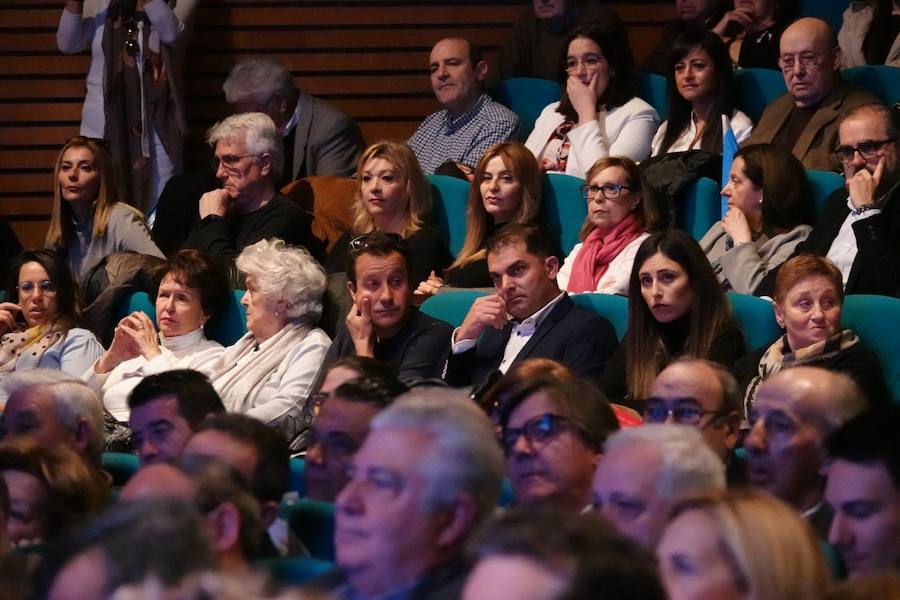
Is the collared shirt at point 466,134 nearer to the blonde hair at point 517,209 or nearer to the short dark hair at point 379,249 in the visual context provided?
the blonde hair at point 517,209

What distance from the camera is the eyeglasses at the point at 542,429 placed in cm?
262

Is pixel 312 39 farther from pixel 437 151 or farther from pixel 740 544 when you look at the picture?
pixel 740 544

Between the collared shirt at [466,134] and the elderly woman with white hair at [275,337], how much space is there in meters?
1.13

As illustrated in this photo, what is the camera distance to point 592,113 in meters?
4.90

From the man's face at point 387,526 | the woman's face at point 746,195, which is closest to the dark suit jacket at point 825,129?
the woman's face at point 746,195

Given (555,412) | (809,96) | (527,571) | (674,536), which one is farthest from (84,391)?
(809,96)

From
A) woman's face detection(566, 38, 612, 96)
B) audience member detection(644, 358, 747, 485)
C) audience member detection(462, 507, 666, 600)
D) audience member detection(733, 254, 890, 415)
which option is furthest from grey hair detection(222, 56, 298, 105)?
audience member detection(462, 507, 666, 600)

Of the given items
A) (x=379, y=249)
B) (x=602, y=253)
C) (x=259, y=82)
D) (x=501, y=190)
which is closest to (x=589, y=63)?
(x=501, y=190)

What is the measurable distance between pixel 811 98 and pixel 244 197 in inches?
69.7

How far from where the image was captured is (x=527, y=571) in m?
1.42

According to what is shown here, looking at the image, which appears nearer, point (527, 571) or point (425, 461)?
point (527, 571)

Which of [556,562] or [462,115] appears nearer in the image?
[556,562]

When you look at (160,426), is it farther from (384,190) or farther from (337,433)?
(384,190)

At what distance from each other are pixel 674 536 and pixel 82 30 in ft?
14.2
